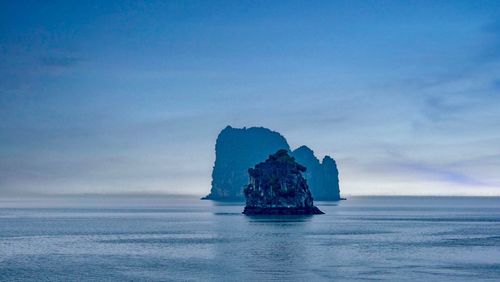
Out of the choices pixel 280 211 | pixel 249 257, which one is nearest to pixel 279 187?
pixel 280 211

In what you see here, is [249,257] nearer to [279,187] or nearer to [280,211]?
[279,187]

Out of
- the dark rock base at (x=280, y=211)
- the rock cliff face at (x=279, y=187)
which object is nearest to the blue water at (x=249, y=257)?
the rock cliff face at (x=279, y=187)

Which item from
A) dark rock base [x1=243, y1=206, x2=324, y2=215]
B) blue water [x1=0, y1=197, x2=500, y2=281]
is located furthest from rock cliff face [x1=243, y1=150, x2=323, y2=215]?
blue water [x1=0, y1=197, x2=500, y2=281]

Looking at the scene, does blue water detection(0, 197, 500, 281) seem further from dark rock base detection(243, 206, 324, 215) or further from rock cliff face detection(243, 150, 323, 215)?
dark rock base detection(243, 206, 324, 215)

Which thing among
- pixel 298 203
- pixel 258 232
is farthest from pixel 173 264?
pixel 298 203

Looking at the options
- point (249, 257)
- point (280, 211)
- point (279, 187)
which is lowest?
point (249, 257)

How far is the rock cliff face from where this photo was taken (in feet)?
560

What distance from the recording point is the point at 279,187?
17062 centimetres

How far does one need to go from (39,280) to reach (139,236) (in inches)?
2144

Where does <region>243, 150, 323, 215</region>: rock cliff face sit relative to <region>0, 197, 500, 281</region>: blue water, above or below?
above

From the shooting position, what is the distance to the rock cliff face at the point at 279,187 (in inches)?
6722

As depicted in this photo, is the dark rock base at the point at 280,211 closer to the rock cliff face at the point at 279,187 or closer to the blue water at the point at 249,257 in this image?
the rock cliff face at the point at 279,187

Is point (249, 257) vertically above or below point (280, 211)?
below

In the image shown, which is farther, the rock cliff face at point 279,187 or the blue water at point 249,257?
the rock cliff face at point 279,187
